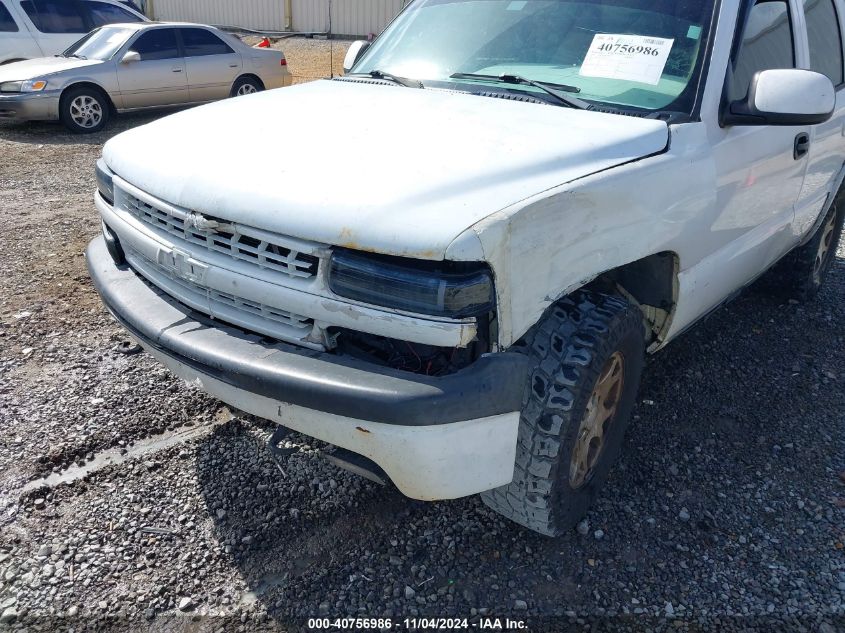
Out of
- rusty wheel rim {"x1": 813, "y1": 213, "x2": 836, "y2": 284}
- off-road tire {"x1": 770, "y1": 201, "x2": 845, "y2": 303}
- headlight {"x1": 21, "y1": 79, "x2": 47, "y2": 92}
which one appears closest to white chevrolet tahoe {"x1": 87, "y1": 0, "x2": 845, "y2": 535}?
off-road tire {"x1": 770, "y1": 201, "x2": 845, "y2": 303}

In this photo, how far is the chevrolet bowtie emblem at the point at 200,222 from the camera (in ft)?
7.21

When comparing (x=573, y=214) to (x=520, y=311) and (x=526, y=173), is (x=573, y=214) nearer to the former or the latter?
(x=526, y=173)

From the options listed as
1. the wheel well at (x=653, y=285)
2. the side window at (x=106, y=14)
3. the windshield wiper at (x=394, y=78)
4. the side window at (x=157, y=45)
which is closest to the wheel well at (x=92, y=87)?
the side window at (x=157, y=45)

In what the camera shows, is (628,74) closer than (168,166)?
No

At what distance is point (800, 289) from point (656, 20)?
257 centimetres

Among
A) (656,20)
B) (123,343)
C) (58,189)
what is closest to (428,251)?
(656,20)

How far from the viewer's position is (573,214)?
2121 mm

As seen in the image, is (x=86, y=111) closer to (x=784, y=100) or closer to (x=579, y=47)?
(x=579, y=47)

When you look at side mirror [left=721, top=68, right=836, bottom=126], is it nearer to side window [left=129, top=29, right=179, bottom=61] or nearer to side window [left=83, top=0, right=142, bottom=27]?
side window [left=129, top=29, right=179, bottom=61]

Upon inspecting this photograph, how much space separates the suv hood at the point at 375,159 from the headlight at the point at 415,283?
2.7 inches

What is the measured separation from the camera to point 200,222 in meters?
2.22

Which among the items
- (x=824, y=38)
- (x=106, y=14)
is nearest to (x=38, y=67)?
(x=106, y=14)

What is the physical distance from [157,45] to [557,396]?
10.2 metres

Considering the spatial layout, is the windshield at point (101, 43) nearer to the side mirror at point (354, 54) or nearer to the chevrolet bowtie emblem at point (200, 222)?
the side mirror at point (354, 54)
